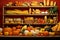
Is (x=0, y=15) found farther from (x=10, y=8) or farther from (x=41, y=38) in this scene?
(x=41, y=38)

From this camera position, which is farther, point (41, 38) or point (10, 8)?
point (10, 8)

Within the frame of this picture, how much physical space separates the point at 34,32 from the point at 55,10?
3.13m

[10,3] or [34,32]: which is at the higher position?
[10,3]

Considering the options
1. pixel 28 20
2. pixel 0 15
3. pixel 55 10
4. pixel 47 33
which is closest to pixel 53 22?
pixel 55 10

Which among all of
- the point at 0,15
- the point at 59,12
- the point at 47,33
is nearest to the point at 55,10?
the point at 59,12

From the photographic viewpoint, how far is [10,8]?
7.77 metres

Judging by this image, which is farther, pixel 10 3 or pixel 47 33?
pixel 10 3

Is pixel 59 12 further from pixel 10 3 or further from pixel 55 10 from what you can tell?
pixel 10 3

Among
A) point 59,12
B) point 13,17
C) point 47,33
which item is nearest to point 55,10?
point 59,12

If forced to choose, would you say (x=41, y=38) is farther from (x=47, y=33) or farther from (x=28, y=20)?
(x=28, y=20)

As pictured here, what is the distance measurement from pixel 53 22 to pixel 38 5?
87 cm

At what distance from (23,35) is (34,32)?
0.85ft

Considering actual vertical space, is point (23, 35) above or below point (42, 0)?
below

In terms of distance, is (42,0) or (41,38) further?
(42,0)
